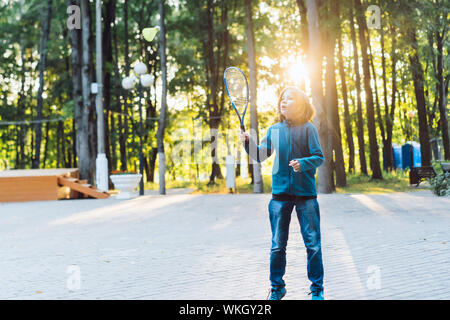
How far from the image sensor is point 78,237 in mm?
10500

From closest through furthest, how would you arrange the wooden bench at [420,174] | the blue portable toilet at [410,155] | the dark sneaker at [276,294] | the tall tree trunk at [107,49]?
the dark sneaker at [276,294], the wooden bench at [420,174], the tall tree trunk at [107,49], the blue portable toilet at [410,155]

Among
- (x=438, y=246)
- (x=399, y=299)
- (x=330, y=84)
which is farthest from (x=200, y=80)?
(x=399, y=299)

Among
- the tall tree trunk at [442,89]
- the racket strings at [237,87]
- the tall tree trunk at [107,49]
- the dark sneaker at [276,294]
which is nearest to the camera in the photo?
the dark sneaker at [276,294]

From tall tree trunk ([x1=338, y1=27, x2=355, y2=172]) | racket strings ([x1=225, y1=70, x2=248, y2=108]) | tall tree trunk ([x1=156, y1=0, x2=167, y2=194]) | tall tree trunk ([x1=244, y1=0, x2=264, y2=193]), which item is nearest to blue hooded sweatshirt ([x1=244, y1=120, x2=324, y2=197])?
racket strings ([x1=225, y1=70, x2=248, y2=108])

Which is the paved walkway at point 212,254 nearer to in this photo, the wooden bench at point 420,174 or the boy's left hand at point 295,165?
the boy's left hand at point 295,165

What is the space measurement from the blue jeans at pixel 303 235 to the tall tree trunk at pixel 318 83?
14332 mm

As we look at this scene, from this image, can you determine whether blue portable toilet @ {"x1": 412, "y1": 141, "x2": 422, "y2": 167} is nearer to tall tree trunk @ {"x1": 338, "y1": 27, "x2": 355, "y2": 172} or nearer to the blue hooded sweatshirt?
tall tree trunk @ {"x1": 338, "y1": 27, "x2": 355, "y2": 172}

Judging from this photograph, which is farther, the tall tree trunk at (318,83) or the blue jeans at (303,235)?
the tall tree trunk at (318,83)

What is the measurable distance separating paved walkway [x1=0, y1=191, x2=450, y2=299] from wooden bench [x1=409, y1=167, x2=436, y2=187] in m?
7.76

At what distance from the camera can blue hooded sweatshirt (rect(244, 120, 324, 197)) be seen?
4941mm

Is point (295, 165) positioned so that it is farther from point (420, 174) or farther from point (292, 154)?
point (420, 174)

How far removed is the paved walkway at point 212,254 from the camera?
5733mm

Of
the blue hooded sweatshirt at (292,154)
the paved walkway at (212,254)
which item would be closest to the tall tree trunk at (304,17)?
the paved walkway at (212,254)
